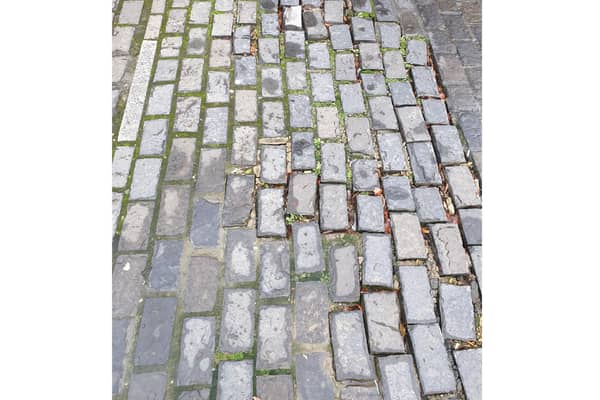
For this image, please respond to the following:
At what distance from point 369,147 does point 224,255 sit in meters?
1.30

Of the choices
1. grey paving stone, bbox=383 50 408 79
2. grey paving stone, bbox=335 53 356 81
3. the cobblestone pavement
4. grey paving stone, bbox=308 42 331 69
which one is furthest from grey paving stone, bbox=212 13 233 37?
grey paving stone, bbox=383 50 408 79

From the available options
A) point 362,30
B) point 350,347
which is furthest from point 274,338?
point 362,30

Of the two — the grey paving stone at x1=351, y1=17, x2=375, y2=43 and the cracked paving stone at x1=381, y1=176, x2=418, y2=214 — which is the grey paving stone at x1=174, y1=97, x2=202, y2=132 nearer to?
the cracked paving stone at x1=381, y1=176, x2=418, y2=214

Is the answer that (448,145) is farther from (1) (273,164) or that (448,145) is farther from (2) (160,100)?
(2) (160,100)

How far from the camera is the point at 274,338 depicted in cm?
270

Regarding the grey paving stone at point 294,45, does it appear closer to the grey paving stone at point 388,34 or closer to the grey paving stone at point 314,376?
the grey paving stone at point 388,34

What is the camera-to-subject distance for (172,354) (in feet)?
8.63

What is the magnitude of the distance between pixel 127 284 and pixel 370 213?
4.92 ft

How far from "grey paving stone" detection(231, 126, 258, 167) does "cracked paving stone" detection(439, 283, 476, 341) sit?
1.51 m

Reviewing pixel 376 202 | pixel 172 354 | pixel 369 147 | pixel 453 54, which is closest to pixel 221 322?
pixel 172 354

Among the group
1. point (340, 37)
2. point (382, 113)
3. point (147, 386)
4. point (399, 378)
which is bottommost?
point (147, 386)

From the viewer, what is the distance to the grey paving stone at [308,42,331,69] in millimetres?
4252

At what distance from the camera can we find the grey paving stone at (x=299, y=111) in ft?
12.4

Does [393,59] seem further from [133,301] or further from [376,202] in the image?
[133,301]
